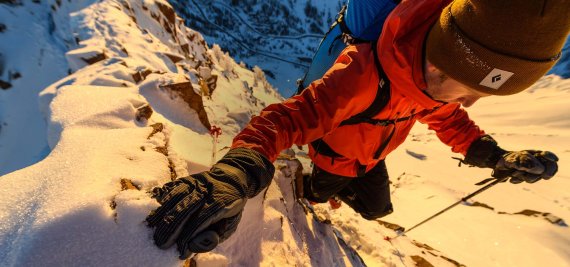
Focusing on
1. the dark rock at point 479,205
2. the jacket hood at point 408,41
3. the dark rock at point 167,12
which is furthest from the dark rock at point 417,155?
the jacket hood at point 408,41

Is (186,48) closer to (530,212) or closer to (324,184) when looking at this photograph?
(324,184)

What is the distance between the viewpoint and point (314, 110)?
5.54 feet

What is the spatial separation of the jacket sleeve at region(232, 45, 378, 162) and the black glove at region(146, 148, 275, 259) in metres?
0.23

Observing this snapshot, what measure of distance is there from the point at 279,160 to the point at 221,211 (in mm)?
2675

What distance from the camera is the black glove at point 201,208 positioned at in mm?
1156

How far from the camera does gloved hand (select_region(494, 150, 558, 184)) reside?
247cm

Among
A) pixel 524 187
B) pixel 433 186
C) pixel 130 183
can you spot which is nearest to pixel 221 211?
pixel 130 183

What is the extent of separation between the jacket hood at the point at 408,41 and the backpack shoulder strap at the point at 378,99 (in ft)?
0.12

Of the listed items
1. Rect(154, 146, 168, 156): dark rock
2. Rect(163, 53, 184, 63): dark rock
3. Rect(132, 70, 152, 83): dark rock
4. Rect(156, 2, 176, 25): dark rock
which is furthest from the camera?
Rect(156, 2, 176, 25): dark rock

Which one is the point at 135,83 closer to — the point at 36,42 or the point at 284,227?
the point at 36,42

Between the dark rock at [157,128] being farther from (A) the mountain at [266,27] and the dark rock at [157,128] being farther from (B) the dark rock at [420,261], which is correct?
(A) the mountain at [266,27]

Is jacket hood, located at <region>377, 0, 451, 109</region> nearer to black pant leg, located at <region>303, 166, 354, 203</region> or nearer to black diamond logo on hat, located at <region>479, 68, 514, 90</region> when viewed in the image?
black diamond logo on hat, located at <region>479, 68, 514, 90</region>

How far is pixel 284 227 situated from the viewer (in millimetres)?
2717

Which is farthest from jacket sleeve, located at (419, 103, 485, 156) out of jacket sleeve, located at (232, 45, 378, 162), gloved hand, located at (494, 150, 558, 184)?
jacket sleeve, located at (232, 45, 378, 162)
